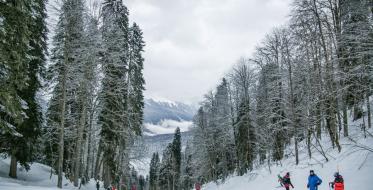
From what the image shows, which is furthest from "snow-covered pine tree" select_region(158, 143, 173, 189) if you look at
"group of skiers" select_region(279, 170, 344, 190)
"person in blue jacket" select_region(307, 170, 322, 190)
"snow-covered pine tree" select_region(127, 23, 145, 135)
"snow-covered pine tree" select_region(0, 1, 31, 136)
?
"snow-covered pine tree" select_region(0, 1, 31, 136)

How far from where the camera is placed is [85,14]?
2039 centimetres

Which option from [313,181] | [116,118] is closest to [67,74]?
[116,118]

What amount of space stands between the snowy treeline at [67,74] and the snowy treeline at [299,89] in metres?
12.5

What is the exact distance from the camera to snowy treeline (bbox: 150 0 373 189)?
1638 centimetres

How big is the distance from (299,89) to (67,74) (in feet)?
53.6

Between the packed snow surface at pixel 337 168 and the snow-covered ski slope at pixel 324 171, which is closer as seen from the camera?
the snow-covered ski slope at pixel 324 171

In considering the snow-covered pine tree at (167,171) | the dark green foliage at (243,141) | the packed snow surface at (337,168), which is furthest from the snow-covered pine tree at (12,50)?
the snow-covered pine tree at (167,171)

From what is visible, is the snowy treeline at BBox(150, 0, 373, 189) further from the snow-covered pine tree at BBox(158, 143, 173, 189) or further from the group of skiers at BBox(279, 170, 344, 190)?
the snow-covered pine tree at BBox(158, 143, 173, 189)

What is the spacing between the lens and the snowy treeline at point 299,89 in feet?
53.7

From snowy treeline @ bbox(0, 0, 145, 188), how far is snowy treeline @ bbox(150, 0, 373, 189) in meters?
12.5

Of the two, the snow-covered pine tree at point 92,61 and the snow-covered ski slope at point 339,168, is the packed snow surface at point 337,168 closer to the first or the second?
the snow-covered ski slope at point 339,168

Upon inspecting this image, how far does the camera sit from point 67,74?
62.5ft

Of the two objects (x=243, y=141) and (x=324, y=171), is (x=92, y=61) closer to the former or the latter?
(x=324, y=171)

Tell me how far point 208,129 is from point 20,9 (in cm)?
3570
